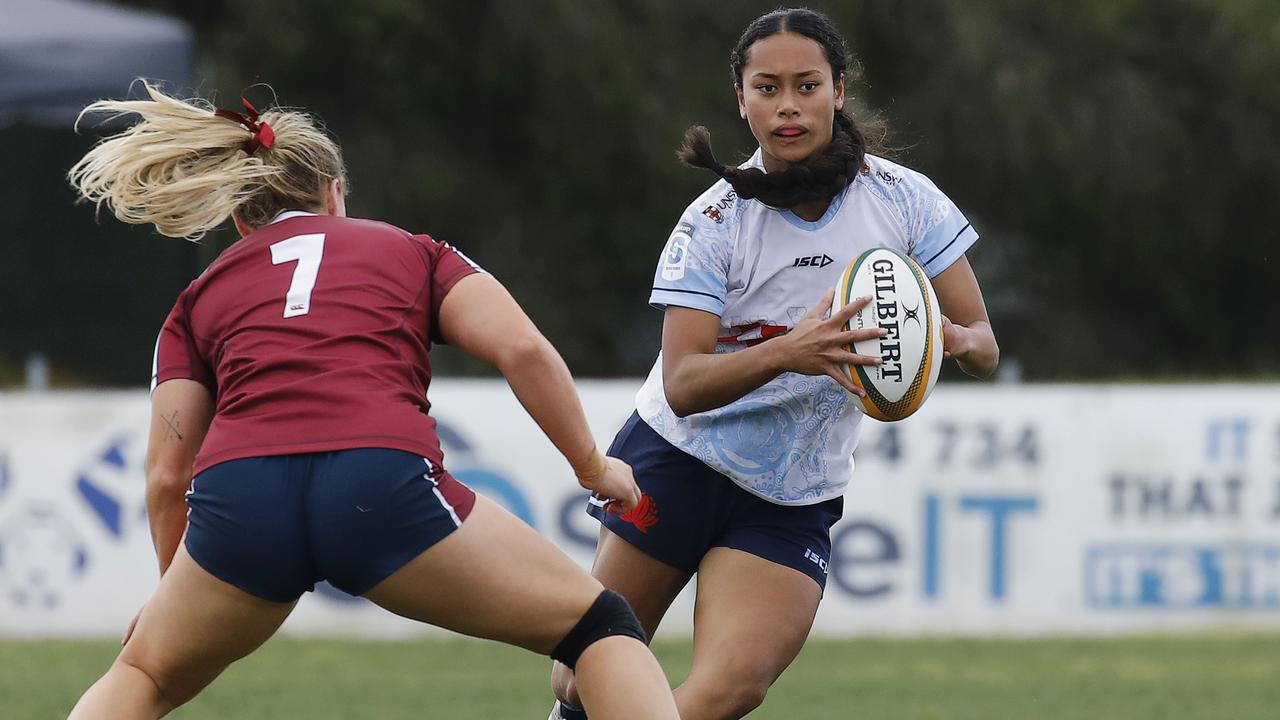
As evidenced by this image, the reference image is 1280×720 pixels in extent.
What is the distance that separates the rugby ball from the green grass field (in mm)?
3196

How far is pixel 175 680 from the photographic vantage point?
3744 millimetres

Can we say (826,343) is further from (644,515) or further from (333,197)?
(333,197)

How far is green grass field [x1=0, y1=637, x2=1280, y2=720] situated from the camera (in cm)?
748

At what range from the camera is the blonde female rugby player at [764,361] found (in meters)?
4.41

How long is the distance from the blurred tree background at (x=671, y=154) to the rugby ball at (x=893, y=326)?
41.0ft

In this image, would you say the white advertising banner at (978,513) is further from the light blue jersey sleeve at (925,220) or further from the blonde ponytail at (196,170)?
the blonde ponytail at (196,170)

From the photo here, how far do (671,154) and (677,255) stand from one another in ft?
50.7

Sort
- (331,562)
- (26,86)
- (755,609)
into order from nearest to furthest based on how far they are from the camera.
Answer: (331,562), (755,609), (26,86)

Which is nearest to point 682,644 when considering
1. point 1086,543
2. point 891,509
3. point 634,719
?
point 891,509

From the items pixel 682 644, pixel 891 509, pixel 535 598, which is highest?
pixel 535 598

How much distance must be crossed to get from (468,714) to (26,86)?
10.4 metres

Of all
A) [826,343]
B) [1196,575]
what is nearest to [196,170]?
[826,343]

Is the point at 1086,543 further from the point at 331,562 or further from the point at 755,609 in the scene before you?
the point at 331,562

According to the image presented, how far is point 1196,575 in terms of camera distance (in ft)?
32.7
